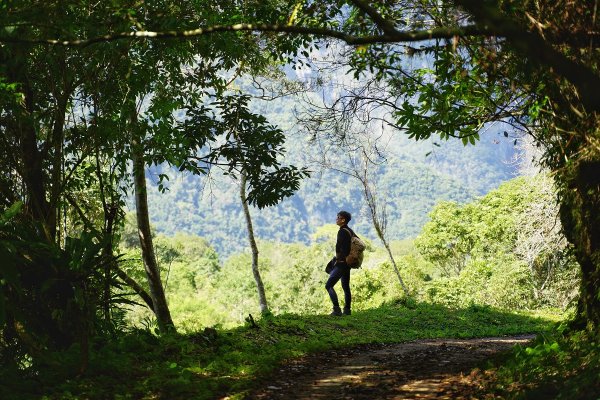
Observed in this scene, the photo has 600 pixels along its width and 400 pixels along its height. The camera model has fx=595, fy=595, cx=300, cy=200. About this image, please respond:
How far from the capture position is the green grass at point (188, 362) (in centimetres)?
600

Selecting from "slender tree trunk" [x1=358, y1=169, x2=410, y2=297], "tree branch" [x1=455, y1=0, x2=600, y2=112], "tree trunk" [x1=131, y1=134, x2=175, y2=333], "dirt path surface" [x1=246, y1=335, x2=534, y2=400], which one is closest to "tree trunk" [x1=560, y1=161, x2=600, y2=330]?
"dirt path surface" [x1=246, y1=335, x2=534, y2=400]

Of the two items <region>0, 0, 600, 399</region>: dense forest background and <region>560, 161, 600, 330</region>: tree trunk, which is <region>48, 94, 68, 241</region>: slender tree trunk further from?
<region>560, 161, 600, 330</region>: tree trunk

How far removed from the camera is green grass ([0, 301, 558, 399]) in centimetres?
600

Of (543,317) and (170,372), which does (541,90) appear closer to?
(170,372)

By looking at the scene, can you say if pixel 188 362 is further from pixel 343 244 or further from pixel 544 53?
pixel 343 244

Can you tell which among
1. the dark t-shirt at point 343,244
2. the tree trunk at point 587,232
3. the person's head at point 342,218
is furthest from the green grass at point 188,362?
the person's head at point 342,218

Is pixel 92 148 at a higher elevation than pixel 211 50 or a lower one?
lower

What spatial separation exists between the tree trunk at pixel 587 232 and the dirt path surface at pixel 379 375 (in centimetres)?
144

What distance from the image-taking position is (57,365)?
20.9 ft

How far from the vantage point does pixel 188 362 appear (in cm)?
716

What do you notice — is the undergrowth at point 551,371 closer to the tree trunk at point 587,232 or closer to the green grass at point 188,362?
the tree trunk at point 587,232

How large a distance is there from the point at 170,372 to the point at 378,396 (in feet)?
7.74

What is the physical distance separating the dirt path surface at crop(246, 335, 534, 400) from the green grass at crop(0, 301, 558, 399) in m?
0.33

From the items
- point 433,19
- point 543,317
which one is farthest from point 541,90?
point 543,317
